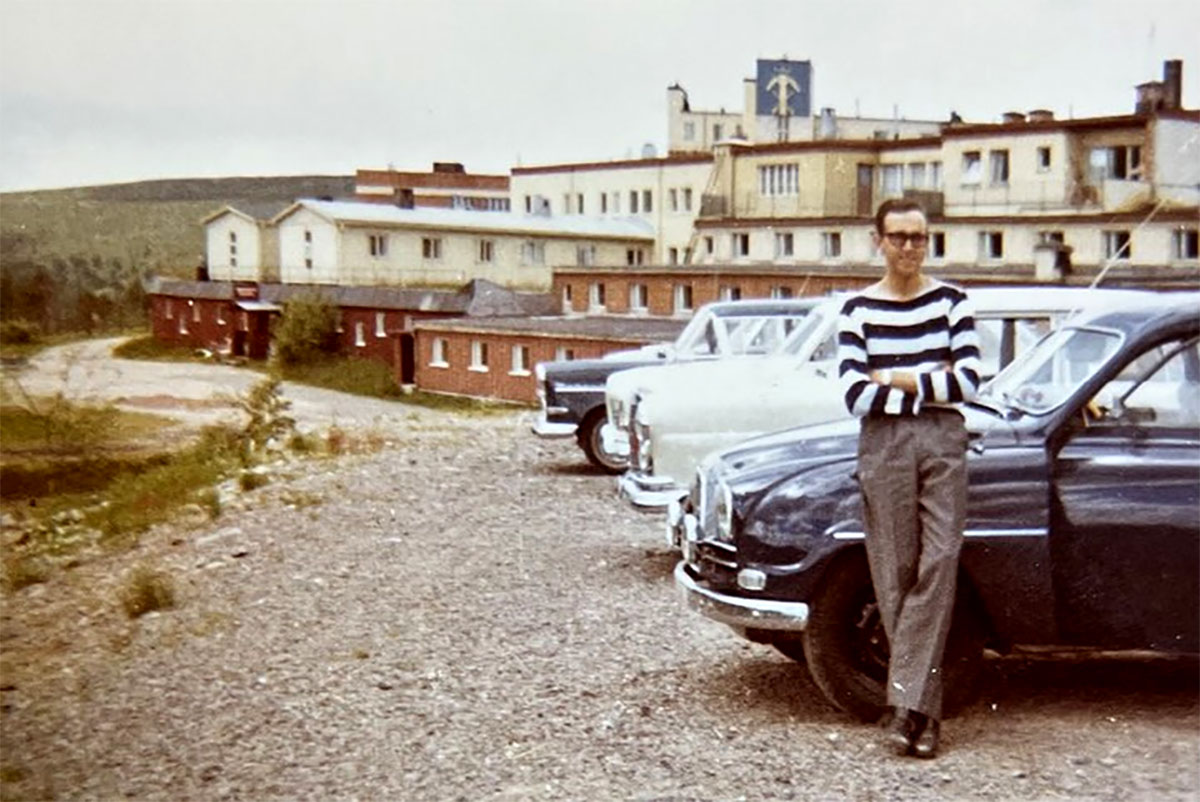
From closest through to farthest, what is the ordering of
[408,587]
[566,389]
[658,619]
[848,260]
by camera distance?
1. [658,619]
2. [408,587]
3. [848,260]
4. [566,389]

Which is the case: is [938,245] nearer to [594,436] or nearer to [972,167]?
[972,167]

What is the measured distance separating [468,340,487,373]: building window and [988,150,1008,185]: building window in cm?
1009

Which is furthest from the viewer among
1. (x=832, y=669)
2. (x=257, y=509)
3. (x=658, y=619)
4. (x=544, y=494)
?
(x=544, y=494)

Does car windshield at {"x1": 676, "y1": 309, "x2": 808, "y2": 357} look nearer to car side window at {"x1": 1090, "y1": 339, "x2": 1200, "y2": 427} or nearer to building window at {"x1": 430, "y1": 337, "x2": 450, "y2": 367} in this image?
building window at {"x1": 430, "y1": 337, "x2": 450, "y2": 367}

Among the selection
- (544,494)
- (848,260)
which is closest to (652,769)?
(848,260)

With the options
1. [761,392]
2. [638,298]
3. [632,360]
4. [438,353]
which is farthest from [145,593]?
[438,353]

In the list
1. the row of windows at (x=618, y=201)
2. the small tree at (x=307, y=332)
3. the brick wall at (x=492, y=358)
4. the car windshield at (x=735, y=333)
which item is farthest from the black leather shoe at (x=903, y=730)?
the brick wall at (x=492, y=358)

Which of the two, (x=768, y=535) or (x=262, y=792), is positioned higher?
(x=768, y=535)

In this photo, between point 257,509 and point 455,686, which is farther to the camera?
point 257,509

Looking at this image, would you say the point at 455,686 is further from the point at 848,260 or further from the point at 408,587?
the point at 848,260

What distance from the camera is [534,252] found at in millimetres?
14617

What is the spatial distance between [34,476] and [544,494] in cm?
548

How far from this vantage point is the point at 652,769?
13.3ft

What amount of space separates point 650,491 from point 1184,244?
9.09 feet
